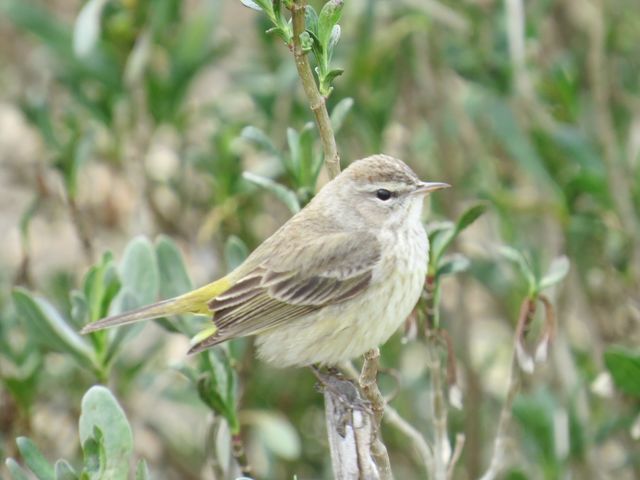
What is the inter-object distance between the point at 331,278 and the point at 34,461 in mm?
1338

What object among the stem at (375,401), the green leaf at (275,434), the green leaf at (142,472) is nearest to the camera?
the green leaf at (142,472)

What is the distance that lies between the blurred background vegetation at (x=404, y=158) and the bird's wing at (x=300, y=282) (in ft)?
1.23

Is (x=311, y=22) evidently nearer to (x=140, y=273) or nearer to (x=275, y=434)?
(x=140, y=273)

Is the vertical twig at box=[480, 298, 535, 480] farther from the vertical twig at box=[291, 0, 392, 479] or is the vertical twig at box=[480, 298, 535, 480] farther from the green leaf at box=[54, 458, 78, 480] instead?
the green leaf at box=[54, 458, 78, 480]

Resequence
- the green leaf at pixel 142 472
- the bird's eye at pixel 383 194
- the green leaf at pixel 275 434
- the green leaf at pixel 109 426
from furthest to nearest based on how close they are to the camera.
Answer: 1. the green leaf at pixel 275 434
2. the bird's eye at pixel 383 194
3. the green leaf at pixel 109 426
4. the green leaf at pixel 142 472

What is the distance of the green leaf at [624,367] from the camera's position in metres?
3.84

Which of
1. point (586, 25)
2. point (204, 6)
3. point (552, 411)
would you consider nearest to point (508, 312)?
point (552, 411)

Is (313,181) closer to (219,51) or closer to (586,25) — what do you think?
(219,51)

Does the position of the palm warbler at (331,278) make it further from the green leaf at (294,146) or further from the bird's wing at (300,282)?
the green leaf at (294,146)

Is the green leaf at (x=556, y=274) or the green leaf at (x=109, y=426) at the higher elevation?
the green leaf at (x=556, y=274)

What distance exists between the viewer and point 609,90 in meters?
6.37

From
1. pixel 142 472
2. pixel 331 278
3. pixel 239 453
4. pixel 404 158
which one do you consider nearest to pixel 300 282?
pixel 331 278

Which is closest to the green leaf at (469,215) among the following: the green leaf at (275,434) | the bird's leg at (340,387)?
the bird's leg at (340,387)

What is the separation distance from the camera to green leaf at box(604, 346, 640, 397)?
151 inches
